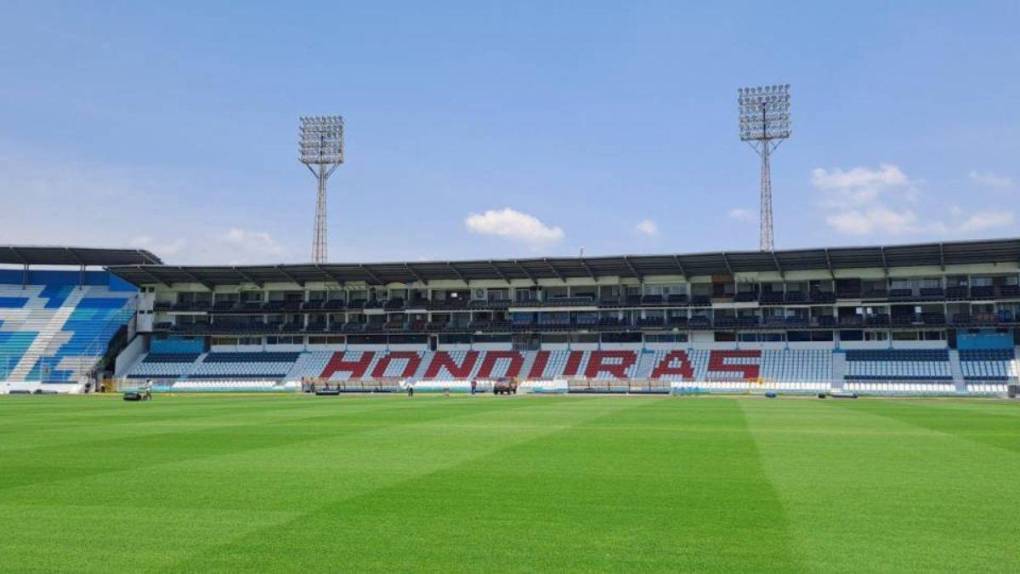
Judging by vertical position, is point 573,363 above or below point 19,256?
below

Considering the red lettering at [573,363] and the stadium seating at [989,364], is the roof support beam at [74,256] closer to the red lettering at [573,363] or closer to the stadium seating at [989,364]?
the red lettering at [573,363]

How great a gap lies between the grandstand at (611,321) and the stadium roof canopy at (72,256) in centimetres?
222

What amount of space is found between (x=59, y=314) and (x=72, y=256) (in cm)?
638

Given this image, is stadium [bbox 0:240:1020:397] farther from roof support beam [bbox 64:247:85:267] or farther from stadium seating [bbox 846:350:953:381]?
roof support beam [bbox 64:247:85:267]

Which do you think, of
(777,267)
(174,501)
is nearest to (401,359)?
(777,267)

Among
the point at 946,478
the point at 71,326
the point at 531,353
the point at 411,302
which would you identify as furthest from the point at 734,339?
the point at 71,326

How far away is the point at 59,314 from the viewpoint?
79.0 metres

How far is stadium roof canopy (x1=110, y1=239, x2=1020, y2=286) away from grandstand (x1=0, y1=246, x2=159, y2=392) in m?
4.14

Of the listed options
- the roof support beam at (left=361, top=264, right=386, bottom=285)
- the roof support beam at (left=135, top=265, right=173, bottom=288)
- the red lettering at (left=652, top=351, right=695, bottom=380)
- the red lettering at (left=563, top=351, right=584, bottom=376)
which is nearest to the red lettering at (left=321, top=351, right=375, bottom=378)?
the roof support beam at (left=361, top=264, right=386, bottom=285)

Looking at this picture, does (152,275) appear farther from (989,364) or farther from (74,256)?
(989,364)

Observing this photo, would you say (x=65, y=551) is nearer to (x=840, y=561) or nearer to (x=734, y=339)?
(x=840, y=561)

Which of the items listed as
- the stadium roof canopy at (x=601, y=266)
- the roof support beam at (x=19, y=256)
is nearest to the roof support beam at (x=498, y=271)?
the stadium roof canopy at (x=601, y=266)

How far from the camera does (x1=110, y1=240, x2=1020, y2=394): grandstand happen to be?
6444cm

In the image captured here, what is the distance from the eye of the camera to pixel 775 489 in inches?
488
